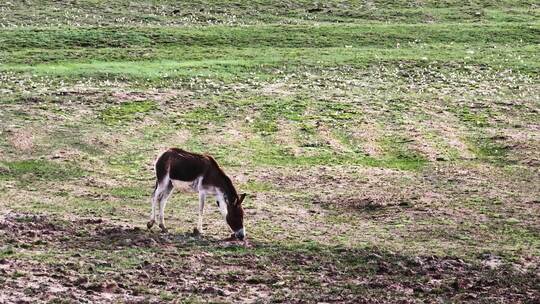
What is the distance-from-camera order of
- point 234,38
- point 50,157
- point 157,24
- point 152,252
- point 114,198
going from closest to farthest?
point 152,252, point 114,198, point 50,157, point 234,38, point 157,24

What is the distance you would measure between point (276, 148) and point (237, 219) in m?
10.2

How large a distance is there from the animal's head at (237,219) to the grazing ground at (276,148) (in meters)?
0.45

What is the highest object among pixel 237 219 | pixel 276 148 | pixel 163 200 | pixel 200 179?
pixel 200 179

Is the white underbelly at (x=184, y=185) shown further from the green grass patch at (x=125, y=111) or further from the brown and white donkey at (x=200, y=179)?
the green grass patch at (x=125, y=111)

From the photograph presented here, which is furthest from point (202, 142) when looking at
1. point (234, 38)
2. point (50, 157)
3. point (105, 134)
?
point (234, 38)

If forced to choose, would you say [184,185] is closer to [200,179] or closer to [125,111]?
[200,179]

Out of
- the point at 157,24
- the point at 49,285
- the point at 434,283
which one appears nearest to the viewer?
the point at 49,285

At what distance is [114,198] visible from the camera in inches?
882

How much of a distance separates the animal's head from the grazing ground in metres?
0.45

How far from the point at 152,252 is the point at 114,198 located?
17.9ft

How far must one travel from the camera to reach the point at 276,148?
28.5 meters

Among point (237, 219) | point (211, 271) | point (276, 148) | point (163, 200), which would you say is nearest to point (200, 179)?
point (163, 200)

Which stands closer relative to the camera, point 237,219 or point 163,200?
point 237,219

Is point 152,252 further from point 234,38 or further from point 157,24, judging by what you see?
point 157,24
